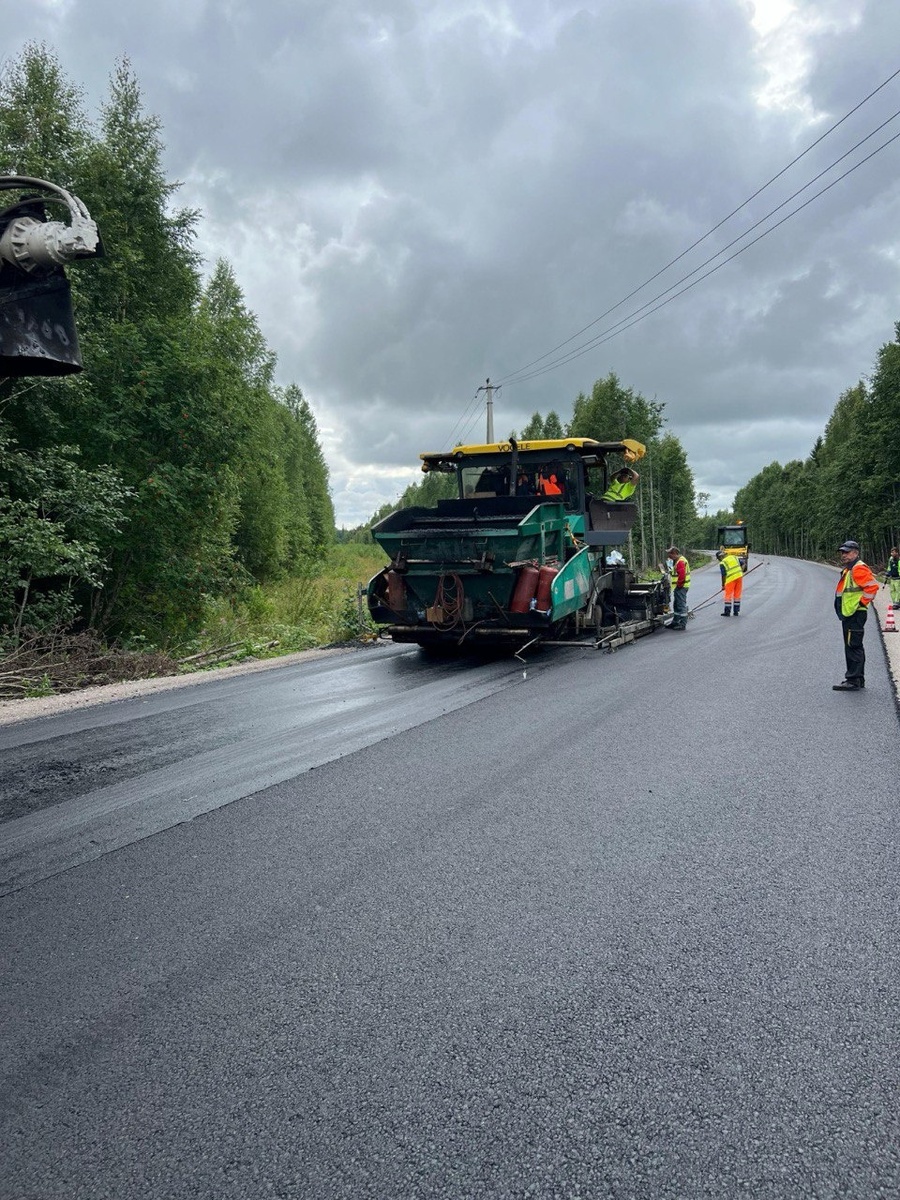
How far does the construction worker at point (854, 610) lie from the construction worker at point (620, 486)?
4.02 m

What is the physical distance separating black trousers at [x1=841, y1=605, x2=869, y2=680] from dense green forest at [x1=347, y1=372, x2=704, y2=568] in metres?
27.5

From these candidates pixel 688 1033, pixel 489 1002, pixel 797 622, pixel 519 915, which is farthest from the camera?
pixel 797 622

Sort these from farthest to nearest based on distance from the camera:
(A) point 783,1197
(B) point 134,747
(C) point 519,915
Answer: (B) point 134,747, (C) point 519,915, (A) point 783,1197

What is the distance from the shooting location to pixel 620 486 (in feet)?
38.6

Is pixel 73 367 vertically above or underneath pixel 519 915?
above

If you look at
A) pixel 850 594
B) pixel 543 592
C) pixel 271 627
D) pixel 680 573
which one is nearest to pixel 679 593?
pixel 680 573

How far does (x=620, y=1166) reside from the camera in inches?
70.7

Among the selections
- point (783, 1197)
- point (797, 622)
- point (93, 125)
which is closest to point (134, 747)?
point (783, 1197)

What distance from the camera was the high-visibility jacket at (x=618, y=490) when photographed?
38.5 feet

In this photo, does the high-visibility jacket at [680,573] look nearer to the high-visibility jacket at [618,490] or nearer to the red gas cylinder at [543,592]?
the high-visibility jacket at [618,490]

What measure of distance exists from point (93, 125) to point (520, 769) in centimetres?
1714

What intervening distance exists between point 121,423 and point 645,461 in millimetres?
46449

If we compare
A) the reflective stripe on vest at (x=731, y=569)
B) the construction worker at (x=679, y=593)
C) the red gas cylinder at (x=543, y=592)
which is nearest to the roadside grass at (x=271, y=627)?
the red gas cylinder at (x=543, y=592)

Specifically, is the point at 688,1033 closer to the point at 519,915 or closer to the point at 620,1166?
the point at 620,1166
